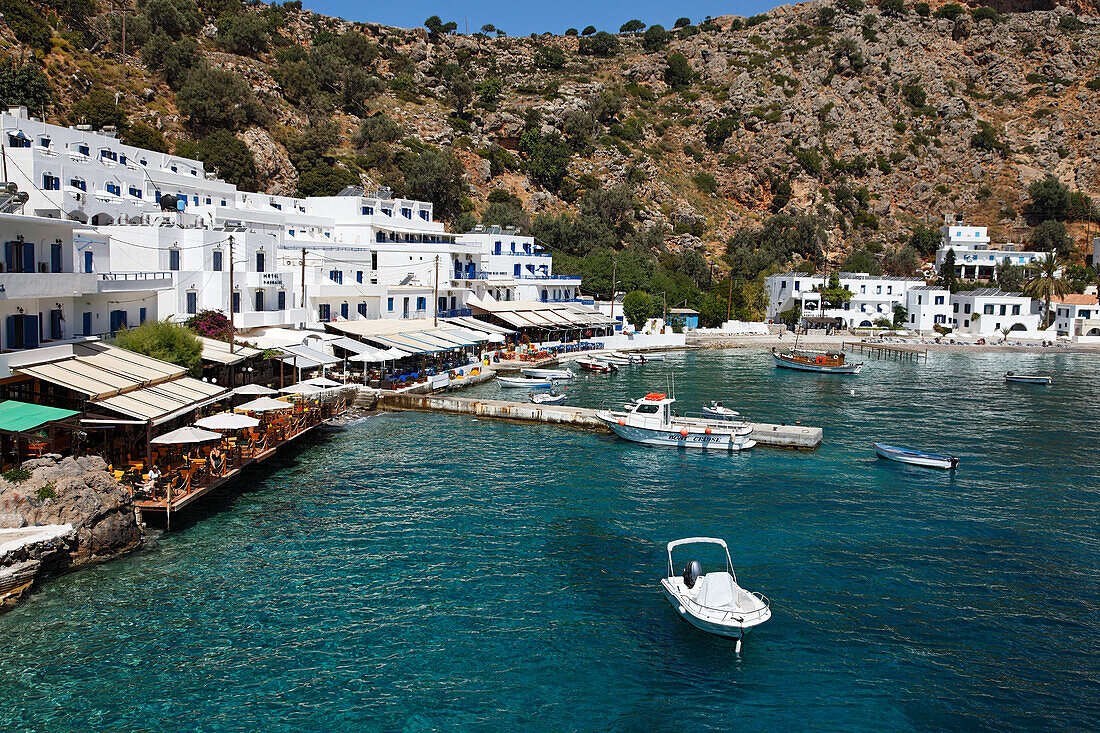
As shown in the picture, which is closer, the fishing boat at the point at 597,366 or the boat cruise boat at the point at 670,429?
the boat cruise boat at the point at 670,429

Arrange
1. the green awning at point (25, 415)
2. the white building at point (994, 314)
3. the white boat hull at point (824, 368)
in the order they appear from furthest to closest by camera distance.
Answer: the white building at point (994, 314) → the white boat hull at point (824, 368) → the green awning at point (25, 415)

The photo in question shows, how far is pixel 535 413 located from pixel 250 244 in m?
21.7

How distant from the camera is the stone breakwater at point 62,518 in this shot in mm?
21172

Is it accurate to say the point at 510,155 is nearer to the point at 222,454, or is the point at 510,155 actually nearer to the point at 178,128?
the point at 178,128

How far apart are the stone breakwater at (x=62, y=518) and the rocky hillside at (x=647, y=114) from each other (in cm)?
6908

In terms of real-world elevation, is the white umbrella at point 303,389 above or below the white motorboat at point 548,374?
above

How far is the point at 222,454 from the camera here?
29.5 m

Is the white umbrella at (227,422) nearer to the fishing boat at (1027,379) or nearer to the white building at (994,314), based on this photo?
the fishing boat at (1027,379)

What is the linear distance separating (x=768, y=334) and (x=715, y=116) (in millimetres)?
72395

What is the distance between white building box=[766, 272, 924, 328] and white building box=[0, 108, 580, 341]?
122 ft

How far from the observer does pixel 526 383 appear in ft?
188

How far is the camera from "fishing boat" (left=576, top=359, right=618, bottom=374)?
67.9 m

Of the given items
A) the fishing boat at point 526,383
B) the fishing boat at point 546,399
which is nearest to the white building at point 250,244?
the fishing boat at point 526,383

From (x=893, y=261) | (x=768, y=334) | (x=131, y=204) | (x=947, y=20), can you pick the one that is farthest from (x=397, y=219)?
(x=947, y=20)
